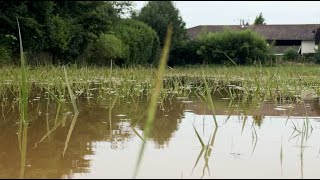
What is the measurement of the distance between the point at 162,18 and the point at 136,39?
7.59 m

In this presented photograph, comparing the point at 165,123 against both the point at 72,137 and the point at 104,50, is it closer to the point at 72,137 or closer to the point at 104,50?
the point at 72,137

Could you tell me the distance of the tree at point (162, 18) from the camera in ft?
108

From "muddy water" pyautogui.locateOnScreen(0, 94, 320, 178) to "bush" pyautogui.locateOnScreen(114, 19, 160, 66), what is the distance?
2178 cm

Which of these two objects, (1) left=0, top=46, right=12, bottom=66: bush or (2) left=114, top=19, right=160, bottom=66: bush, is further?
(2) left=114, top=19, right=160, bottom=66: bush

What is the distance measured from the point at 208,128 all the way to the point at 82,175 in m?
1.42

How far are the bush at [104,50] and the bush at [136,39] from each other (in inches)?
71.4

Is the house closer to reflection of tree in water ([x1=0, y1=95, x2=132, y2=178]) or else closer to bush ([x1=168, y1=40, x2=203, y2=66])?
bush ([x1=168, y1=40, x2=203, y2=66])

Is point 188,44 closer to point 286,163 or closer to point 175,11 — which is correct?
point 175,11

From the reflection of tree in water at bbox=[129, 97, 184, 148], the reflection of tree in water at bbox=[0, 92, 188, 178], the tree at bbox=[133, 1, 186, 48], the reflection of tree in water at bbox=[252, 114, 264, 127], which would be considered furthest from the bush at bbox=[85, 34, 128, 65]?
the reflection of tree in water at bbox=[252, 114, 264, 127]

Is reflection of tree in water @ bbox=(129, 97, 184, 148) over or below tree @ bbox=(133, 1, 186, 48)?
below

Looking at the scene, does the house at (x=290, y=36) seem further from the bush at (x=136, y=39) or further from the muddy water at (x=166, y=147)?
the muddy water at (x=166, y=147)

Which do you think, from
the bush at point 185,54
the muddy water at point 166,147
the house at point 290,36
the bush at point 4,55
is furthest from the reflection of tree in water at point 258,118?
the house at point 290,36

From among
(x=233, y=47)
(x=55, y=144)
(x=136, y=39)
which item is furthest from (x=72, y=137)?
(x=233, y=47)

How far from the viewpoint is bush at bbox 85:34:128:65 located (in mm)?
22547
